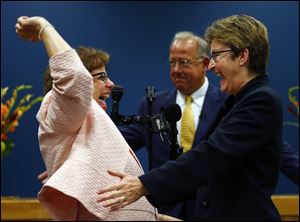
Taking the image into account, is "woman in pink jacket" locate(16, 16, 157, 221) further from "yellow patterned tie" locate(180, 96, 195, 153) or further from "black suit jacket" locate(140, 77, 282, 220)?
"yellow patterned tie" locate(180, 96, 195, 153)

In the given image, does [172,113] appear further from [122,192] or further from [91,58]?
[122,192]

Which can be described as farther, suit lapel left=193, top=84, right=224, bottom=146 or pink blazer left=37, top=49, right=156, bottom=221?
suit lapel left=193, top=84, right=224, bottom=146

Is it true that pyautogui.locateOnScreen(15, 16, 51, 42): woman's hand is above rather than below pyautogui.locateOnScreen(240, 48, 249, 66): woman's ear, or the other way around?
above

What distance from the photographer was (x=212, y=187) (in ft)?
5.64

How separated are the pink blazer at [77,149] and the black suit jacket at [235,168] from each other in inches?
4.0

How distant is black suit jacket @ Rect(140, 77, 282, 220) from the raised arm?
385 mm

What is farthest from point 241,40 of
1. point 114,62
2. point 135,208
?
point 114,62

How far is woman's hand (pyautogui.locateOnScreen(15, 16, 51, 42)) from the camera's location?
1.58 metres

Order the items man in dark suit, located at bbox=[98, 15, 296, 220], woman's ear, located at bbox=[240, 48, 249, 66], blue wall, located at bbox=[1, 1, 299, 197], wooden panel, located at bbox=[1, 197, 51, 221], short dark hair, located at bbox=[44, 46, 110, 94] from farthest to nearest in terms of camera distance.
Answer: blue wall, located at bbox=[1, 1, 299, 197] → wooden panel, located at bbox=[1, 197, 51, 221] → short dark hair, located at bbox=[44, 46, 110, 94] → woman's ear, located at bbox=[240, 48, 249, 66] → man in dark suit, located at bbox=[98, 15, 296, 220]

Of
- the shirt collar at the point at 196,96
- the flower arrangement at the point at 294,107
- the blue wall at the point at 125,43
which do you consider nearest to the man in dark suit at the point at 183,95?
the shirt collar at the point at 196,96

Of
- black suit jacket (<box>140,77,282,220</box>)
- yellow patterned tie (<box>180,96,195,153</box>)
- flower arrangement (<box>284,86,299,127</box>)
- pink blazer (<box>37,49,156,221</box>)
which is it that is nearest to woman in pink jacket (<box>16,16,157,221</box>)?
pink blazer (<box>37,49,156,221</box>)

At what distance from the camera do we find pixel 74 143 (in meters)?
1.55

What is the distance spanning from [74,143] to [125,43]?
343 cm

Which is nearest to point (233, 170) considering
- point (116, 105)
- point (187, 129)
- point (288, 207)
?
point (116, 105)
